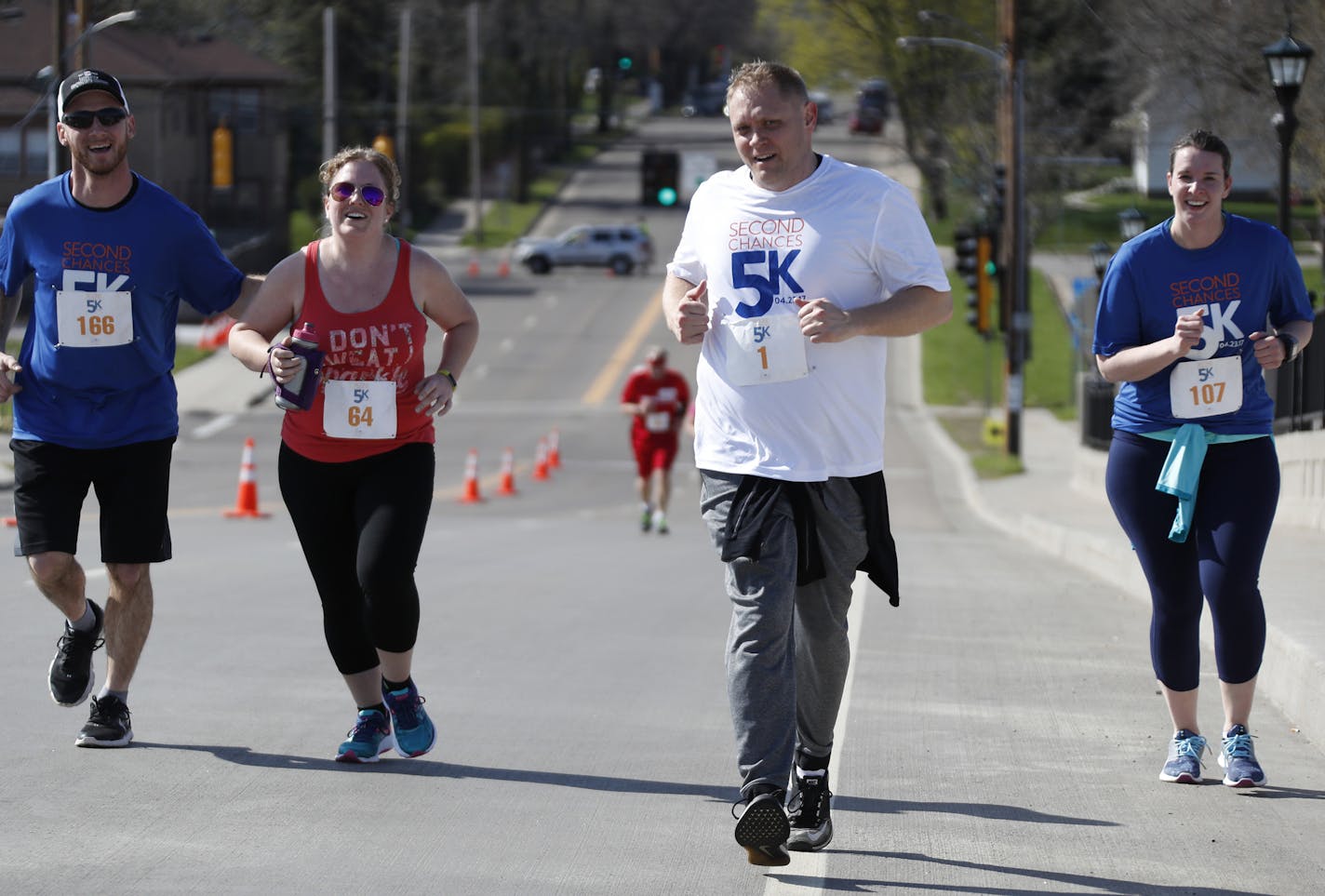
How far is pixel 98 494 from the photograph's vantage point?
667 centimetres

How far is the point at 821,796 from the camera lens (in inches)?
215

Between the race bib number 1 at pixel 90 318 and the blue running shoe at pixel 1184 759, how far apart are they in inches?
147

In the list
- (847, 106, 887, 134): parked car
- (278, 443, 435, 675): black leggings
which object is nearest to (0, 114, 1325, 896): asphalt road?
(278, 443, 435, 675): black leggings

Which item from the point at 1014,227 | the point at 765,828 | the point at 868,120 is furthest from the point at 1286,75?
the point at 868,120

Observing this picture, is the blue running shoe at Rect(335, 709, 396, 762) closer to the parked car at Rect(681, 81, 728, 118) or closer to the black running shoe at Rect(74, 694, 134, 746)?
the black running shoe at Rect(74, 694, 134, 746)

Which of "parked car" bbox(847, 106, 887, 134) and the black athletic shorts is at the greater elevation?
"parked car" bbox(847, 106, 887, 134)

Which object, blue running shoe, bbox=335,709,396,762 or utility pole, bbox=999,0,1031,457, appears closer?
blue running shoe, bbox=335,709,396,762

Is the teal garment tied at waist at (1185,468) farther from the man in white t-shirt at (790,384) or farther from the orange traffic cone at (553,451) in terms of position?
the orange traffic cone at (553,451)

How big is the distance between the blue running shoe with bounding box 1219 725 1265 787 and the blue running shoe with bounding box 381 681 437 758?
2623mm

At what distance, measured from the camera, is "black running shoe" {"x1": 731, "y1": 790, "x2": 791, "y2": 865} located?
507cm

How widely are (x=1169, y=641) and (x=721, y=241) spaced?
7.33 ft

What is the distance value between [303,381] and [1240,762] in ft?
10.6

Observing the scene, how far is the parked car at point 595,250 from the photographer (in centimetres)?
7094

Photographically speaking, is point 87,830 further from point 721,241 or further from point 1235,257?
point 1235,257
